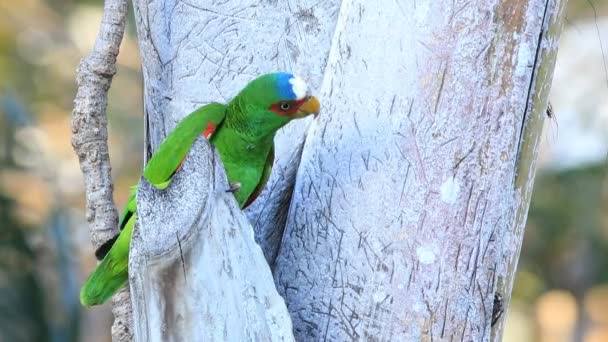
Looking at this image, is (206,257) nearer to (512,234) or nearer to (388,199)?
(388,199)

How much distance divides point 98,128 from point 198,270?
778 millimetres

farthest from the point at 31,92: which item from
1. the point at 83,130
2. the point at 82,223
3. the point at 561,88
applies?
the point at 83,130

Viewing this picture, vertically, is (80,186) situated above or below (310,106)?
above

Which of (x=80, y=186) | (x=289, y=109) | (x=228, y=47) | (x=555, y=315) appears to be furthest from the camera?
(x=80, y=186)

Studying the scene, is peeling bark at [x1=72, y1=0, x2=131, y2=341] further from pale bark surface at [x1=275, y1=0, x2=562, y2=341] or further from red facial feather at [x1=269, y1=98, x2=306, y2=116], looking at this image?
pale bark surface at [x1=275, y1=0, x2=562, y2=341]

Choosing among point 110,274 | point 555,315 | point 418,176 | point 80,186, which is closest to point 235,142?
point 110,274

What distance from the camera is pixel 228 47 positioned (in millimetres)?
2459

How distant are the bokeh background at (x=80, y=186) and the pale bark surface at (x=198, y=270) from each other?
3.62 meters

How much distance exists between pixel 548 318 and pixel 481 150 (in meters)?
8.20

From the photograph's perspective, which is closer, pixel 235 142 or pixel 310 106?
pixel 310 106

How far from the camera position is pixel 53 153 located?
10.5m

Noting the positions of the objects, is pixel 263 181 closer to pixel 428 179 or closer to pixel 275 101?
pixel 275 101

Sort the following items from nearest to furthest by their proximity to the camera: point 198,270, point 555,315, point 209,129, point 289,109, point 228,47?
point 198,270 → point 289,109 → point 209,129 → point 228,47 → point 555,315

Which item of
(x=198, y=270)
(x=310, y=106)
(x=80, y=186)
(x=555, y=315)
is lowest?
(x=198, y=270)
